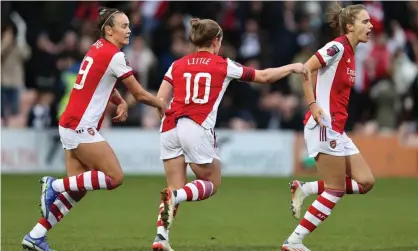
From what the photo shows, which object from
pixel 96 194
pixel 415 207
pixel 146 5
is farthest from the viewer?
pixel 146 5

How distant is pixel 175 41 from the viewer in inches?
826

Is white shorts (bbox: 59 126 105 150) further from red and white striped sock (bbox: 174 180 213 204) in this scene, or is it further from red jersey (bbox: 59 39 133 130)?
red and white striped sock (bbox: 174 180 213 204)

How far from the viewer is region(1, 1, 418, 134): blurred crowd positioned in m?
20.2

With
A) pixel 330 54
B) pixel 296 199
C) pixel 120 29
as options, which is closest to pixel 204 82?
pixel 120 29

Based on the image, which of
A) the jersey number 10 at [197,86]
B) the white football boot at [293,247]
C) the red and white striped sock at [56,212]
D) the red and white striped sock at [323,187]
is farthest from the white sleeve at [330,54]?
the red and white striped sock at [56,212]

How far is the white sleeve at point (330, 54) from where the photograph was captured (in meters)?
9.41

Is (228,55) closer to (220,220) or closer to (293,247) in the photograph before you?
(220,220)

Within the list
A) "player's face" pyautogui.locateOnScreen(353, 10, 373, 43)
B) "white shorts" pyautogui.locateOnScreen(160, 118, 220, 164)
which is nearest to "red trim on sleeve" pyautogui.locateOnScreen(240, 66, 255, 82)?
"white shorts" pyautogui.locateOnScreen(160, 118, 220, 164)

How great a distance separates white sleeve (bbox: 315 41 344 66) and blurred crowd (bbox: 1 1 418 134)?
10.9 m

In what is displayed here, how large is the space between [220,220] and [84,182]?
394cm

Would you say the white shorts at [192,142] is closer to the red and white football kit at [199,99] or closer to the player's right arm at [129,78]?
the red and white football kit at [199,99]

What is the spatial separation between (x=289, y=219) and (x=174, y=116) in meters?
4.11

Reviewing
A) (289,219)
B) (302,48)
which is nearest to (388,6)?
(302,48)

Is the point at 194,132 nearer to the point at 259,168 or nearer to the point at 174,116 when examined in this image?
the point at 174,116
